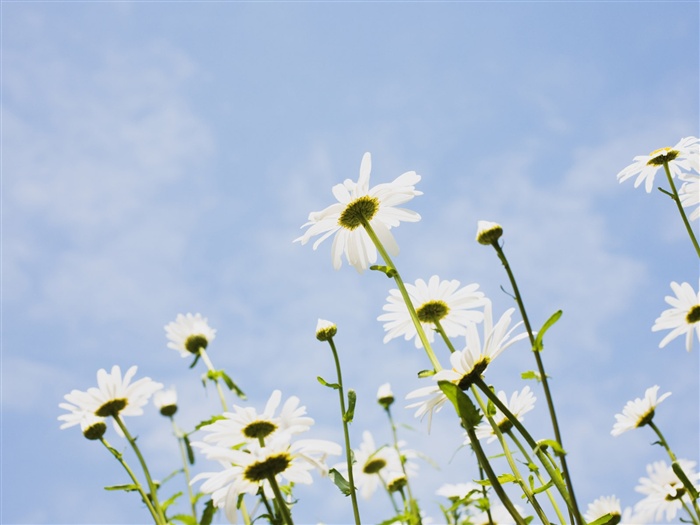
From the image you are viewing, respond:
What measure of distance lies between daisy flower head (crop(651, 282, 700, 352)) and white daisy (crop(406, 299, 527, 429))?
1678mm

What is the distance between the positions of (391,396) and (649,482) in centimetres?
200

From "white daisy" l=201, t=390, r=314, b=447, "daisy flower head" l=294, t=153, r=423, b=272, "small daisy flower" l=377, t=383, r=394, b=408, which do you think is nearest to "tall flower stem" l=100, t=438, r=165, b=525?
"white daisy" l=201, t=390, r=314, b=447

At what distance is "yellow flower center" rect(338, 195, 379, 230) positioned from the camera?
2.70m

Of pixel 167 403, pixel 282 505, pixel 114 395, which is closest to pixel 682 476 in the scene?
pixel 282 505

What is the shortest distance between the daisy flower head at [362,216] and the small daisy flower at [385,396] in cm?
260

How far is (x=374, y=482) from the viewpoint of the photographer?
6289 mm

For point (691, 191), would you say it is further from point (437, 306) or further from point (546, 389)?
point (546, 389)

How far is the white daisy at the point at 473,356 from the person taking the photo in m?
1.98

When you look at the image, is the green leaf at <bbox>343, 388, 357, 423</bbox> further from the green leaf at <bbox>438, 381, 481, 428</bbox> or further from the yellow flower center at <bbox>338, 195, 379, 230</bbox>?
the yellow flower center at <bbox>338, 195, 379, 230</bbox>

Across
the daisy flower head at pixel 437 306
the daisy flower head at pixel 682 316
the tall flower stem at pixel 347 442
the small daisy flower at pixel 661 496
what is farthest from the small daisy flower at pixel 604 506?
the tall flower stem at pixel 347 442

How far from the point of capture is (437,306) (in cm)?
308

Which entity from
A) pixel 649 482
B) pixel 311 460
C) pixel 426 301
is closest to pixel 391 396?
pixel 649 482

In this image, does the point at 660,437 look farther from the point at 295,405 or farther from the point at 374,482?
the point at 374,482

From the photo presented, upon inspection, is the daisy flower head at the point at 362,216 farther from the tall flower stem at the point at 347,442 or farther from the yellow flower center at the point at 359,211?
the tall flower stem at the point at 347,442
